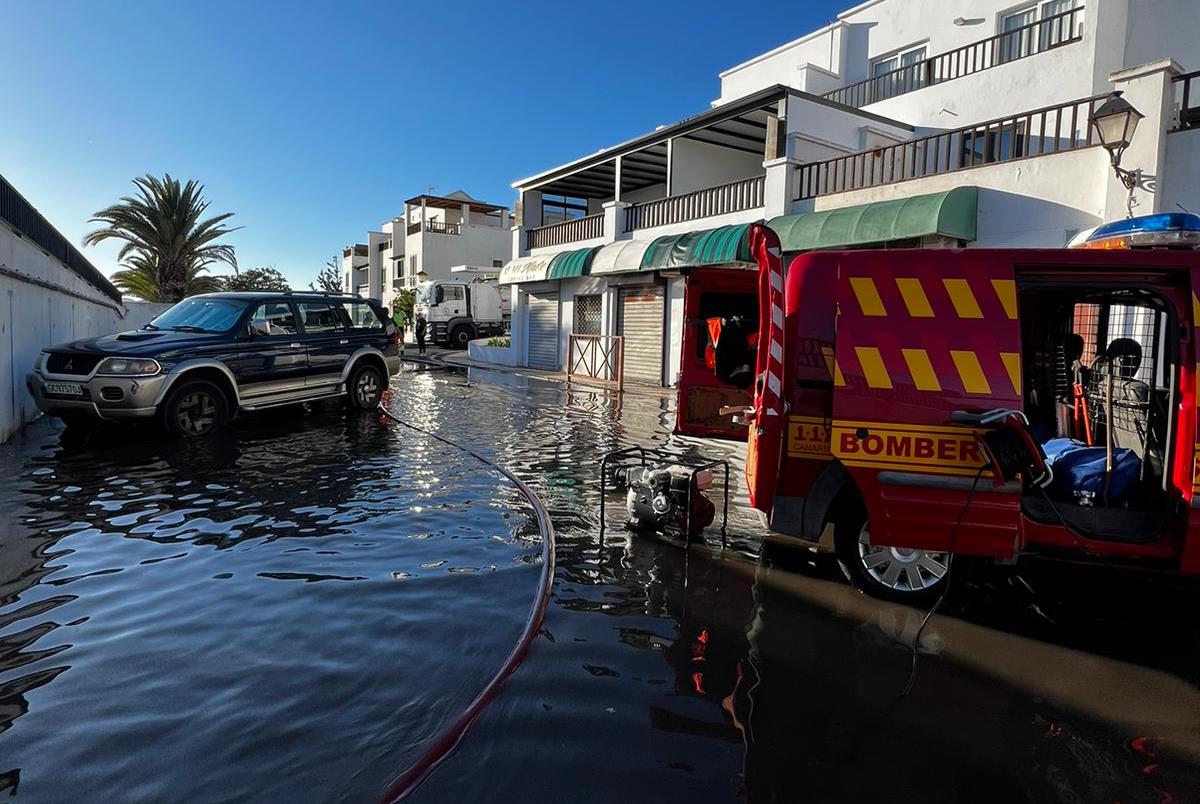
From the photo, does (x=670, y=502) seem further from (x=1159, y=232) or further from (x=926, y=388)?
(x=1159, y=232)

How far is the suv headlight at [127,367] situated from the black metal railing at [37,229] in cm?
197

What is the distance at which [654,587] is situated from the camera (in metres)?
4.50

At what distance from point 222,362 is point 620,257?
1191cm

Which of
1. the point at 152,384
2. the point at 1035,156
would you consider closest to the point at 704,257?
the point at 1035,156

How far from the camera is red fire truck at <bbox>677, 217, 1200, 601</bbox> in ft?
12.2

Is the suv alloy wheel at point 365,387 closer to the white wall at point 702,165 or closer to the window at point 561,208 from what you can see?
the white wall at point 702,165

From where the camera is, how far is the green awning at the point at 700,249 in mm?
15059

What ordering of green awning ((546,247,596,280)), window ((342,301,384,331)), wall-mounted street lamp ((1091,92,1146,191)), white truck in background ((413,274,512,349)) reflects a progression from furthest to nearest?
white truck in background ((413,274,512,349)), green awning ((546,247,596,280)), window ((342,301,384,331)), wall-mounted street lamp ((1091,92,1146,191))

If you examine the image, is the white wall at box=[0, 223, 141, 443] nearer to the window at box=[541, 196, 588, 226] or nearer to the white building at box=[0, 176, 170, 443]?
the white building at box=[0, 176, 170, 443]

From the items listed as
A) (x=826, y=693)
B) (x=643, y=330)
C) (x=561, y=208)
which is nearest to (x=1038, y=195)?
(x=643, y=330)

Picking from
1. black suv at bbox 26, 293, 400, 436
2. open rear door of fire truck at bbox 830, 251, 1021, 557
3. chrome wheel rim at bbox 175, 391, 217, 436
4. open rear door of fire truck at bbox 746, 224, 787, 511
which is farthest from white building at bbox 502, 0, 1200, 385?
chrome wheel rim at bbox 175, 391, 217, 436

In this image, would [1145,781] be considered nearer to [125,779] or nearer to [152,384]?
[125,779]

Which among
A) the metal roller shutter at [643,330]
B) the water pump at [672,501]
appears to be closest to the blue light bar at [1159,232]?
the water pump at [672,501]

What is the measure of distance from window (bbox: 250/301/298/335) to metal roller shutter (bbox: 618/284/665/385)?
1043 cm
